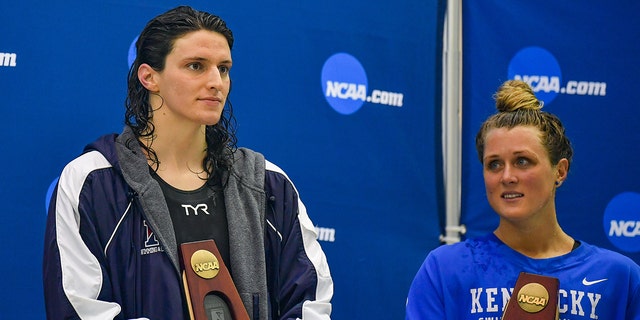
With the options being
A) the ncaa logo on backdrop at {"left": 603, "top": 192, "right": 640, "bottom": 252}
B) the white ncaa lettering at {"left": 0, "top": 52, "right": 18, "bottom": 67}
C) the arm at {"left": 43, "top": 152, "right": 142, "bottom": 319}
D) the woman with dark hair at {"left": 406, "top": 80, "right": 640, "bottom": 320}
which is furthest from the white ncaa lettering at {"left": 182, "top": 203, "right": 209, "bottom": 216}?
the ncaa logo on backdrop at {"left": 603, "top": 192, "right": 640, "bottom": 252}

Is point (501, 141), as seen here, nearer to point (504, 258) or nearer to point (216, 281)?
point (504, 258)

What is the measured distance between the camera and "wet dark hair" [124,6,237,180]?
7.90ft

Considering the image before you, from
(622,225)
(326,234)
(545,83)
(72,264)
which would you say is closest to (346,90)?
(326,234)

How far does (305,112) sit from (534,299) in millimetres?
1375

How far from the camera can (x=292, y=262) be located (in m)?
2.46

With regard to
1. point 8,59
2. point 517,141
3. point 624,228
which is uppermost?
point 8,59

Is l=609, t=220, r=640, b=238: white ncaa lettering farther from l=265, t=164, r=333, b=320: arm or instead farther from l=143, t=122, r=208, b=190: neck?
l=143, t=122, r=208, b=190: neck

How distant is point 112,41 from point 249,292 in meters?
1.15

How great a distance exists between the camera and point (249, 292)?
2.36 metres

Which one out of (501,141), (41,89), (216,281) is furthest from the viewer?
(41,89)

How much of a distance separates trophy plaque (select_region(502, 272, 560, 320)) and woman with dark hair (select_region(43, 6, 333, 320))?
1.51 ft

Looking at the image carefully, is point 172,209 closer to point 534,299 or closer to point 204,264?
point 204,264

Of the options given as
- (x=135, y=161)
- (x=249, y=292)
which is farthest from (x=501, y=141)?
(x=135, y=161)

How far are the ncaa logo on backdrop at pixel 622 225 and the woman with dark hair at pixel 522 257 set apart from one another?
1369 mm
